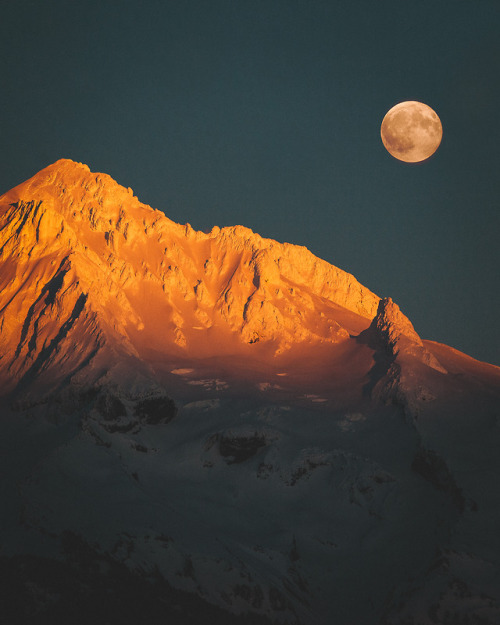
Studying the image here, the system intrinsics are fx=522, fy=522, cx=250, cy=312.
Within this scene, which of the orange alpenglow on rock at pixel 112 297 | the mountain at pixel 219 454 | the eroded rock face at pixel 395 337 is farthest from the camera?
the eroded rock face at pixel 395 337

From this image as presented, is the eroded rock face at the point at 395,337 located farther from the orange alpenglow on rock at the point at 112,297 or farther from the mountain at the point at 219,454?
the orange alpenglow on rock at the point at 112,297

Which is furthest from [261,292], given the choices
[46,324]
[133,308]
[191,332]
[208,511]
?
[208,511]

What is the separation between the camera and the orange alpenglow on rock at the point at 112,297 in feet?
431

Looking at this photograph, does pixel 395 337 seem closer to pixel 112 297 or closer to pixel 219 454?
pixel 219 454

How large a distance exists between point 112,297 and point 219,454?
2731 inches

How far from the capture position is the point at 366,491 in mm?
96000

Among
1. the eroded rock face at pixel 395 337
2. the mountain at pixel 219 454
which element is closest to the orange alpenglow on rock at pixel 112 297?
the mountain at pixel 219 454

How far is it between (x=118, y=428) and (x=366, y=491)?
2002 inches

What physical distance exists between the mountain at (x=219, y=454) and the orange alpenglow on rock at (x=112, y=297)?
2.40 ft

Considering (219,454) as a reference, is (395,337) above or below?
above

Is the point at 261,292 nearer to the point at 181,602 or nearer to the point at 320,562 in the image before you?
the point at 320,562

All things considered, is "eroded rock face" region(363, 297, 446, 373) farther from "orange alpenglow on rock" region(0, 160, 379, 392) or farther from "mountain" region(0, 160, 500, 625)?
"orange alpenglow on rock" region(0, 160, 379, 392)

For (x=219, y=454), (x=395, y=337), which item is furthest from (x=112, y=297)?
(x=395, y=337)

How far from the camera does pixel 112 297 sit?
6171 inches
